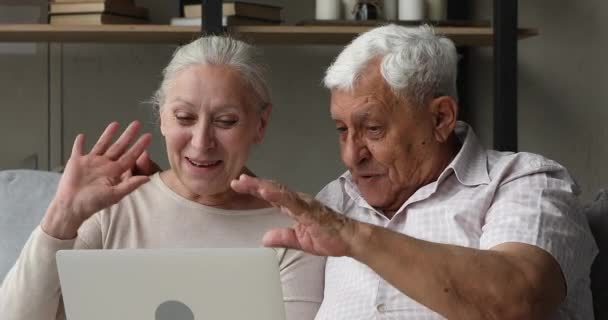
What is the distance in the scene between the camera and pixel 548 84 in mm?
3781

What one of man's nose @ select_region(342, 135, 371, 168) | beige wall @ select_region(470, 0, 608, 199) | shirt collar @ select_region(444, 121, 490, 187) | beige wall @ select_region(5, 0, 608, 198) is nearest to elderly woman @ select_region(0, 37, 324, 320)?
man's nose @ select_region(342, 135, 371, 168)

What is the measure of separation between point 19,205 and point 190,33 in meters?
1.05

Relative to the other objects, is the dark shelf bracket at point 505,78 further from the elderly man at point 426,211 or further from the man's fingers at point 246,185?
the man's fingers at point 246,185

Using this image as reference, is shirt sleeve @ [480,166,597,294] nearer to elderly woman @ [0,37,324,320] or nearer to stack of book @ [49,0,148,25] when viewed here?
elderly woman @ [0,37,324,320]

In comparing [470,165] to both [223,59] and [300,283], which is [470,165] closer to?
[300,283]

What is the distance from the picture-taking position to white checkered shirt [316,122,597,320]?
186cm

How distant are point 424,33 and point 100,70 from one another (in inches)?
83.6

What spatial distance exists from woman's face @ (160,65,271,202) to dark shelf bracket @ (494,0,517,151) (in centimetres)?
132

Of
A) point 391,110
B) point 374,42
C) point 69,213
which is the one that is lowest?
point 69,213

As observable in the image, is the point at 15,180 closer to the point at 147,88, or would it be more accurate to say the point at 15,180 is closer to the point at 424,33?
the point at 424,33

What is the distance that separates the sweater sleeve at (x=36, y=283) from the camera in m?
2.02

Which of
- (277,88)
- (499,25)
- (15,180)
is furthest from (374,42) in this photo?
(277,88)

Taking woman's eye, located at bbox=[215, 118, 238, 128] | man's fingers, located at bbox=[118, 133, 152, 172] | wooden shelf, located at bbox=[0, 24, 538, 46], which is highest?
wooden shelf, located at bbox=[0, 24, 538, 46]

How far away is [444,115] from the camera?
2148 millimetres
